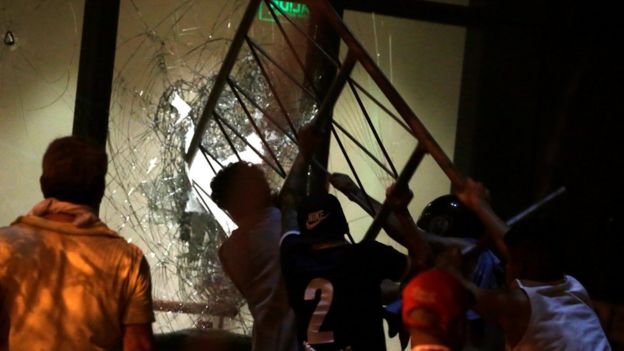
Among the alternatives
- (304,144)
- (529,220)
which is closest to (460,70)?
(304,144)

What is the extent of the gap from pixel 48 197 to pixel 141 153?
186 cm

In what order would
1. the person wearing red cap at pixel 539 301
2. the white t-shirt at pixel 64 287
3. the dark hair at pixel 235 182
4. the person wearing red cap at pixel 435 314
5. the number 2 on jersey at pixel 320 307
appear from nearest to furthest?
the person wearing red cap at pixel 435 314 < the white t-shirt at pixel 64 287 < the person wearing red cap at pixel 539 301 < the number 2 on jersey at pixel 320 307 < the dark hair at pixel 235 182

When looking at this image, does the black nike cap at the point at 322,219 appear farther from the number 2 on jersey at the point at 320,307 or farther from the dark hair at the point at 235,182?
the dark hair at the point at 235,182

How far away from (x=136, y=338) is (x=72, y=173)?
462 mm

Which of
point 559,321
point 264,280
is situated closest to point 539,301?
point 559,321

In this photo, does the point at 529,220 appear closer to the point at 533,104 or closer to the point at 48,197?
the point at 48,197

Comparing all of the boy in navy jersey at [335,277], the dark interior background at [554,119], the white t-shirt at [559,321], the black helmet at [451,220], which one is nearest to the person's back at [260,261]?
the boy in navy jersey at [335,277]

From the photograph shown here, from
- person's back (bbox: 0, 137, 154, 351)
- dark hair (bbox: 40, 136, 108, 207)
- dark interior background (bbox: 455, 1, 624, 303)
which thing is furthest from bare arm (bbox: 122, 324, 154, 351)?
dark interior background (bbox: 455, 1, 624, 303)

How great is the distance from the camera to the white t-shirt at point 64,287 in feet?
8.24

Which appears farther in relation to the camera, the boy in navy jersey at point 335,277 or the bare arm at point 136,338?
the boy in navy jersey at point 335,277

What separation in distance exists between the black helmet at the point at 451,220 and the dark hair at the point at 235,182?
70cm

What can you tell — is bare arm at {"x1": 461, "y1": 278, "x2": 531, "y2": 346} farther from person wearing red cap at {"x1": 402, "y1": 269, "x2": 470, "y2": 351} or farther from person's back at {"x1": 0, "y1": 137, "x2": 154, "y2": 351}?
person's back at {"x1": 0, "y1": 137, "x2": 154, "y2": 351}

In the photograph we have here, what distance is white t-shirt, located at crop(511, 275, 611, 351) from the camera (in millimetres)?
2701

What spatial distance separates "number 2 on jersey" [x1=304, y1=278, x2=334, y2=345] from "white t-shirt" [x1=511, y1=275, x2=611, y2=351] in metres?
0.59
